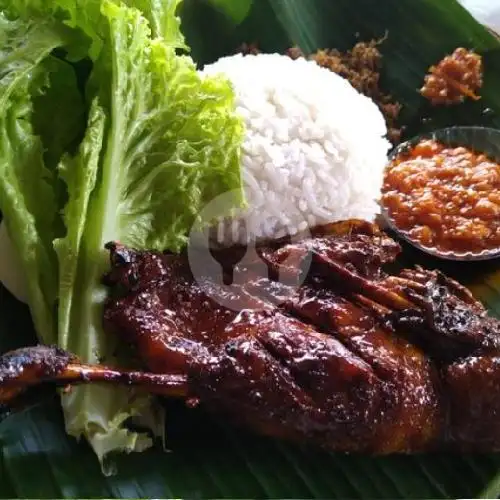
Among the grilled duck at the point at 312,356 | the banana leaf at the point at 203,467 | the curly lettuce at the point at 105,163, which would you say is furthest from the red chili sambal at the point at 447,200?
the banana leaf at the point at 203,467

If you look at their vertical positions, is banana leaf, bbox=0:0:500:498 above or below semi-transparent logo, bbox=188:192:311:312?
below

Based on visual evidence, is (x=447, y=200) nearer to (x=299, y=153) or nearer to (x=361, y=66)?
(x=299, y=153)

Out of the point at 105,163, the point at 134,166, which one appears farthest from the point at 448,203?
the point at 105,163

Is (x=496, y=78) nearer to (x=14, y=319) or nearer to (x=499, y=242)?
(x=499, y=242)

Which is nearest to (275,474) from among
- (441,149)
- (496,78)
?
(441,149)

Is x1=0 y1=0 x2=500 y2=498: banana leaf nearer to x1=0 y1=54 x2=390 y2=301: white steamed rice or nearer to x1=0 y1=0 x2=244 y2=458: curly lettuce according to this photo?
x1=0 y1=0 x2=244 y2=458: curly lettuce

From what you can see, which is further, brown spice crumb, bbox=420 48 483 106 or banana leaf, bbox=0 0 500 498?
brown spice crumb, bbox=420 48 483 106

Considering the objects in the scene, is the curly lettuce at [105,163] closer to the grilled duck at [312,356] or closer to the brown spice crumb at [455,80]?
the grilled duck at [312,356]

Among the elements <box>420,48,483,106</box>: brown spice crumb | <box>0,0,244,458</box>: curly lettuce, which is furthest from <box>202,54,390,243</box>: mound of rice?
<box>420,48,483,106</box>: brown spice crumb
